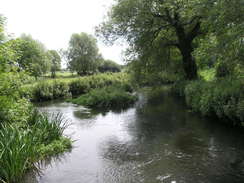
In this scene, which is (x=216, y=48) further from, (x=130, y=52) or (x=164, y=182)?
(x=130, y=52)

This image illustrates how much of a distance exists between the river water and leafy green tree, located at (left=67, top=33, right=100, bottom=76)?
40594 millimetres

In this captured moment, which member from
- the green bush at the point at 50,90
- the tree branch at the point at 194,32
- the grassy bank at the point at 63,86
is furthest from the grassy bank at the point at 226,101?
the green bush at the point at 50,90

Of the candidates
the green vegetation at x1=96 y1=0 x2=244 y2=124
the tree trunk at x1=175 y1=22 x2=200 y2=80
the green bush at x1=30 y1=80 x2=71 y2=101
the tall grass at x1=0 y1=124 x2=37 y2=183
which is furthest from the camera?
the green bush at x1=30 y1=80 x2=71 y2=101

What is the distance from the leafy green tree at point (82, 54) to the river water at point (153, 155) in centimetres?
4059

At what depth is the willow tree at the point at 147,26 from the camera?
15453mm

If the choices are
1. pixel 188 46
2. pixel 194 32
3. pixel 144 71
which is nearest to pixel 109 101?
pixel 144 71

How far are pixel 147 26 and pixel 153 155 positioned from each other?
40.4 ft

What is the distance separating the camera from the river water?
17.2 feet

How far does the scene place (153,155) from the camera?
21.5 ft

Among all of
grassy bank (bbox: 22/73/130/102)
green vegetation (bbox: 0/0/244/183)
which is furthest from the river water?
grassy bank (bbox: 22/73/130/102)

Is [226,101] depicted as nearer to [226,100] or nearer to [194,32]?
[226,100]

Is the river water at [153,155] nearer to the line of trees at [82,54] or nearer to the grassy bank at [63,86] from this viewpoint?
the grassy bank at [63,86]

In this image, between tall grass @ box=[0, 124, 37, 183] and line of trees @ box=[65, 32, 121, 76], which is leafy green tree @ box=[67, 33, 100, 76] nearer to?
line of trees @ box=[65, 32, 121, 76]

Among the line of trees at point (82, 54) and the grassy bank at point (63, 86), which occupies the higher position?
the line of trees at point (82, 54)
